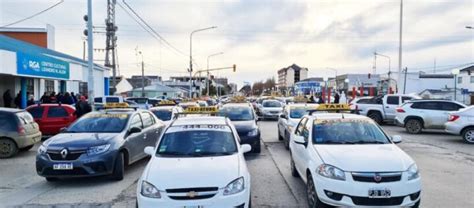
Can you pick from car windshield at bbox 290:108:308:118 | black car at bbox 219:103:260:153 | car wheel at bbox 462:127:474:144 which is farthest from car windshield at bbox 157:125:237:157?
car wheel at bbox 462:127:474:144

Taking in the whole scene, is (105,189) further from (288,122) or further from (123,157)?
(288,122)

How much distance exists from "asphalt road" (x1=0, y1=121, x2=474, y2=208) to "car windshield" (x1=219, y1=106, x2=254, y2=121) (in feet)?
6.40

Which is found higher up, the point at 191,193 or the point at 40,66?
the point at 40,66

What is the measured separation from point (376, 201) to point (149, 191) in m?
3.12

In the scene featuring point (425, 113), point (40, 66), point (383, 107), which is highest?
point (40, 66)

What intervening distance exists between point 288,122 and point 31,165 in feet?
25.8

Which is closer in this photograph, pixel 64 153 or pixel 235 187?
pixel 235 187

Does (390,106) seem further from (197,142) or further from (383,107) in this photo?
(197,142)

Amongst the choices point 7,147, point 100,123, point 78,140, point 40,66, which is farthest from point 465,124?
point 40,66

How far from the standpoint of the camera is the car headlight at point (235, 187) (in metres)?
5.31

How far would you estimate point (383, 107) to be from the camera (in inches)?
875

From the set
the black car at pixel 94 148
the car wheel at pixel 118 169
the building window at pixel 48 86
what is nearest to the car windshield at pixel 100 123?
the black car at pixel 94 148

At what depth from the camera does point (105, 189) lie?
780 cm

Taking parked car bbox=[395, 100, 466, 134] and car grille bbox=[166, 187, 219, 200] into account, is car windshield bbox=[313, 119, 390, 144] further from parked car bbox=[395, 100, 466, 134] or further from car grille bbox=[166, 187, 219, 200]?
parked car bbox=[395, 100, 466, 134]
